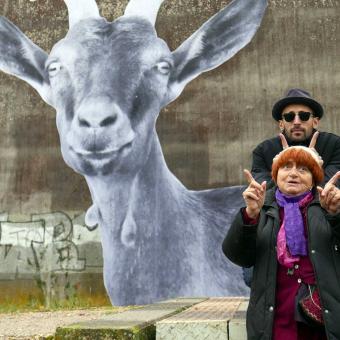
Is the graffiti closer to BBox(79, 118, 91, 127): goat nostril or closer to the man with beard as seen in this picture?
BBox(79, 118, 91, 127): goat nostril

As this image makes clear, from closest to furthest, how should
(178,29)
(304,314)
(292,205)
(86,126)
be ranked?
(304,314) < (292,205) < (86,126) < (178,29)

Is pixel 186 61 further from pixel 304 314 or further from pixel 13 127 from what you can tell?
pixel 304 314

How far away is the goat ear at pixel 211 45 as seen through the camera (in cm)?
938

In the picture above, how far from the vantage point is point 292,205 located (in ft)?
7.34

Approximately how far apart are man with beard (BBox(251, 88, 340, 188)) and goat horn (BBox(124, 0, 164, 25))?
7316mm

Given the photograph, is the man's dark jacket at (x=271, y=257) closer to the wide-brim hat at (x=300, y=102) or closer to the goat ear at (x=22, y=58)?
the wide-brim hat at (x=300, y=102)

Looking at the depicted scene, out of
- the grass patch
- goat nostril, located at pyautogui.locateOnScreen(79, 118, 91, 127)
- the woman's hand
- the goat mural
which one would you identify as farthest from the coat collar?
goat nostril, located at pyautogui.locateOnScreen(79, 118, 91, 127)

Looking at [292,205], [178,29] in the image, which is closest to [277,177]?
[292,205]

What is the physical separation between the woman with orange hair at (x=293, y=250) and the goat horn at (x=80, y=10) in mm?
8247

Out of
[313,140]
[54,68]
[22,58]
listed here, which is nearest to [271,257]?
[313,140]

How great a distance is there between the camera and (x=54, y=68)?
375 inches

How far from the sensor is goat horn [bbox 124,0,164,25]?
969 centimetres

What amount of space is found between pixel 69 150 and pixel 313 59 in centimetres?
457

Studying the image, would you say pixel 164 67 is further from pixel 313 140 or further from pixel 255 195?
pixel 255 195
